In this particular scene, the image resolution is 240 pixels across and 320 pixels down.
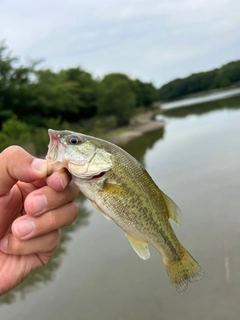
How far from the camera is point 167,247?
2875mm

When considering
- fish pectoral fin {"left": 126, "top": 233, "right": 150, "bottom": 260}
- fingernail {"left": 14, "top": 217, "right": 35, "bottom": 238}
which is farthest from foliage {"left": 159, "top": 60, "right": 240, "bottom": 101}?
fingernail {"left": 14, "top": 217, "right": 35, "bottom": 238}

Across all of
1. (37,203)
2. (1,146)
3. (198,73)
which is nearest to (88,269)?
(37,203)

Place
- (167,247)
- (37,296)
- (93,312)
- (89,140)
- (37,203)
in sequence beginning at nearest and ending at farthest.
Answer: (37,203)
(89,140)
(167,247)
(93,312)
(37,296)

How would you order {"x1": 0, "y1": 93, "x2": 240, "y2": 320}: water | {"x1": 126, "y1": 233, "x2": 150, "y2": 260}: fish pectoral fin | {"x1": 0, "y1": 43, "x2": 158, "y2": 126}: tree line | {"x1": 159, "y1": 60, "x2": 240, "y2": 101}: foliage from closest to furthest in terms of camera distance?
1. {"x1": 126, "y1": 233, "x2": 150, "y2": 260}: fish pectoral fin
2. {"x1": 0, "y1": 93, "x2": 240, "y2": 320}: water
3. {"x1": 0, "y1": 43, "x2": 158, "y2": 126}: tree line
4. {"x1": 159, "y1": 60, "x2": 240, "y2": 101}: foliage

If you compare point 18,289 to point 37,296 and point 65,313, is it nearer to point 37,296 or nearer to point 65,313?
point 37,296

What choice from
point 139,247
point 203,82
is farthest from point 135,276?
point 203,82

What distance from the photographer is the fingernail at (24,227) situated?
2477 millimetres

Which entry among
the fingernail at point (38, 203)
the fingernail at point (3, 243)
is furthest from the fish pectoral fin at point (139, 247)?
the fingernail at point (3, 243)

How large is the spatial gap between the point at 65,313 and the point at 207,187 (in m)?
7.93

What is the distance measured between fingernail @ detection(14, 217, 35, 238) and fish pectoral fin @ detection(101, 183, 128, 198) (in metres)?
0.63

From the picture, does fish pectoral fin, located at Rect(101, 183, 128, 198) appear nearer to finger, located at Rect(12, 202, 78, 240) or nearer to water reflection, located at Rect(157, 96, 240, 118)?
finger, located at Rect(12, 202, 78, 240)

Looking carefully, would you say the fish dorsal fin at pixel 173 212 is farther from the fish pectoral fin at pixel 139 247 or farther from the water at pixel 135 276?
the water at pixel 135 276

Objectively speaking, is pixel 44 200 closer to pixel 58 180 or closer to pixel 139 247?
pixel 58 180

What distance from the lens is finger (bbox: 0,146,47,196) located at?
2398 millimetres
